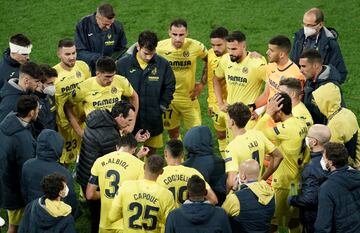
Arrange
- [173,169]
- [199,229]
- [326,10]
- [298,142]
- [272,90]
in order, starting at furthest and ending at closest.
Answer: [326,10] < [272,90] < [298,142] < [173,169] < [199,229]

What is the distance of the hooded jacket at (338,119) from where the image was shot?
348 inches

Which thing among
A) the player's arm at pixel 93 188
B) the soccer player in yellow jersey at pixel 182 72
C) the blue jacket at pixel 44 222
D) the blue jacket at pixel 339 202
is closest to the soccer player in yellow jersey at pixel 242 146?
the blue jacket at pixel 339 202

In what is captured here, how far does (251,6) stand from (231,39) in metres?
6.22

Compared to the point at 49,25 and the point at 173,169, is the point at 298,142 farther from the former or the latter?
the point at 49,25

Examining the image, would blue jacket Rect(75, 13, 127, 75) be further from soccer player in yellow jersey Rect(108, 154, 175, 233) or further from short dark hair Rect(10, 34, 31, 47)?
soccer player in yellow jersey Rect(108, 154, 175, 233)

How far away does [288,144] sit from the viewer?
8.63 m

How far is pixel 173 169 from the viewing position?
24.9 ft

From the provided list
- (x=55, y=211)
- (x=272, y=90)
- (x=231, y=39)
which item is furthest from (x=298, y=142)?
(x=55, y=211)

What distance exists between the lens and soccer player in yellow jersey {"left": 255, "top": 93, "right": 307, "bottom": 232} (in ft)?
28.1

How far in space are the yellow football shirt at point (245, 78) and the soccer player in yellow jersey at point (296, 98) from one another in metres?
1.25

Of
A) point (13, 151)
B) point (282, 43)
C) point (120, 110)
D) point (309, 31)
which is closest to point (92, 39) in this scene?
point (120, 110)

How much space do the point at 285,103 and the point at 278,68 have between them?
63.6 inches

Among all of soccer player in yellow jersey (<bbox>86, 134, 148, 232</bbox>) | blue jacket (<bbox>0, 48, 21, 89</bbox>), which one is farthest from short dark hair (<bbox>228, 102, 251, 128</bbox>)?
blue jacket (<bbox>0, 48, 21, 89</bbox>)

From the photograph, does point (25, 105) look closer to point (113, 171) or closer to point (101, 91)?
point (113, 171)
